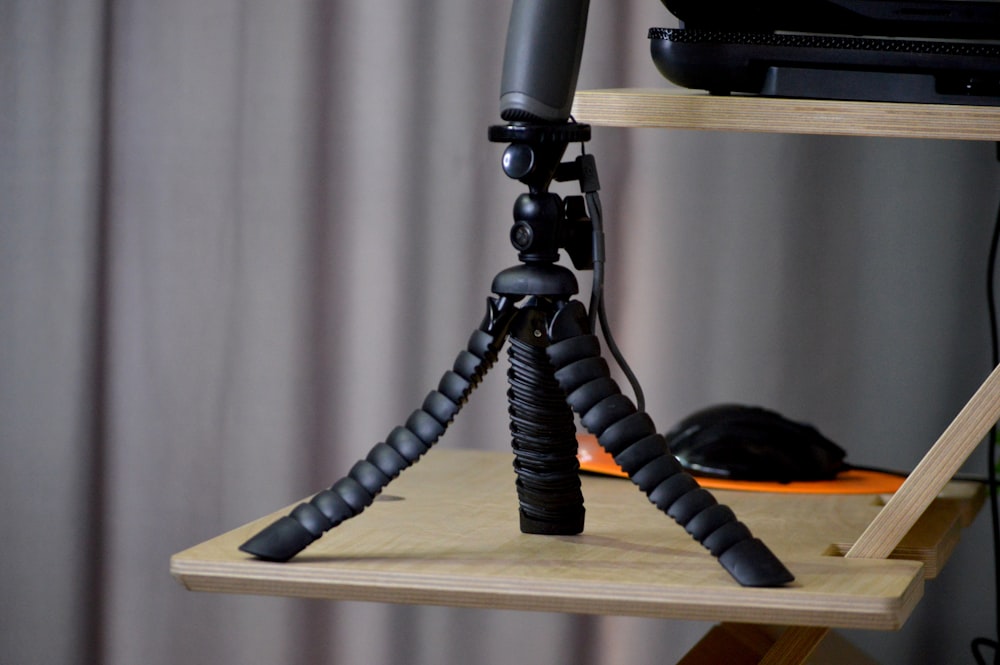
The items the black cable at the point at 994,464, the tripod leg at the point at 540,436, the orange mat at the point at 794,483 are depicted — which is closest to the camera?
the tripod leg at the point at 540,436

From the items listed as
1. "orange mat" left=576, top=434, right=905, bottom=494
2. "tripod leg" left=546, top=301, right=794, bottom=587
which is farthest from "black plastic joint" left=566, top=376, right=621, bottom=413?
"orange mat" left=576, top=434, right=905, bottom=494

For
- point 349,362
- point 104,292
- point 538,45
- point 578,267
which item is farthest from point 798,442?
point 104,292

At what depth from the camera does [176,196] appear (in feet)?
5.54

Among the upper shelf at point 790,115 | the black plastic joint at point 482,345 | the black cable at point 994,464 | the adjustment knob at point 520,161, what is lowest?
the black cable at point 994,464

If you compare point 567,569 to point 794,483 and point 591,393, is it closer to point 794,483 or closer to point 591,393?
point 591,393

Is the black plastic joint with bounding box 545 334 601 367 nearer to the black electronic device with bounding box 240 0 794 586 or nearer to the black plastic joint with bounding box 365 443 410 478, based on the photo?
the black electronic device with bounding box 240 0 794 586

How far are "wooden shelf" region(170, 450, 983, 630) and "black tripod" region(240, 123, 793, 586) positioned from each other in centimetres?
2

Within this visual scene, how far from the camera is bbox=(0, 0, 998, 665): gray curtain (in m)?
1.53

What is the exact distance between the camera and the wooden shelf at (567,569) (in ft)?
1.89

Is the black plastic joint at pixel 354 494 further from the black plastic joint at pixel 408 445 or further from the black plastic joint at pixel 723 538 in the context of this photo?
the black plastic joint at pixel 723 538

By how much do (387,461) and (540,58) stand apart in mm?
250

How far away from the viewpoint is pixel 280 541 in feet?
2.05

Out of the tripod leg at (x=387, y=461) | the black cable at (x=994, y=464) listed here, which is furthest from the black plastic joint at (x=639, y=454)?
the black cable at (x=994, y=464)

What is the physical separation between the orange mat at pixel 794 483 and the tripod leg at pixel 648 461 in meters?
0.34
